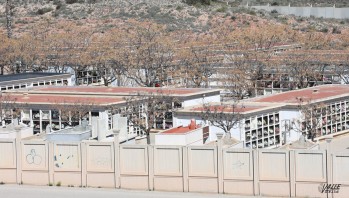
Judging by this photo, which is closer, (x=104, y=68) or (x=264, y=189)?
(x=264, y=189)

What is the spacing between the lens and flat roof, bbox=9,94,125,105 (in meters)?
46.2

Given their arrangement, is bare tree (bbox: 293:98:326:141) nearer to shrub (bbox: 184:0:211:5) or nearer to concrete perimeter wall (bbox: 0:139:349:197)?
concrete perimeter wall (bbox: 0:139:349:197)

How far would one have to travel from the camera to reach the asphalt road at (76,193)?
100ft

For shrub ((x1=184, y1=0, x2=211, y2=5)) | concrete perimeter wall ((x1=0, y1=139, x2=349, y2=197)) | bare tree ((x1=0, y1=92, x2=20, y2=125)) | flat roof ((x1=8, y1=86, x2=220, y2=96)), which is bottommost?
concrete perimeter wall ((x1=0, y1=139, x2=349, y2=197))

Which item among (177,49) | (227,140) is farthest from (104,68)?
(227,140)

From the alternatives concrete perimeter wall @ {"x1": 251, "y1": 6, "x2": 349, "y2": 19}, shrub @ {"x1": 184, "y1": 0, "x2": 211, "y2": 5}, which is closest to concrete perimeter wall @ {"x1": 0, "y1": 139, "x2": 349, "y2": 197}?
concrete perimeter wall @ {"x1": 251, "y1": 6, "x2": 349, "y2": 19}

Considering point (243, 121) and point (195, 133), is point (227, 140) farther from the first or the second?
point (243, 121)

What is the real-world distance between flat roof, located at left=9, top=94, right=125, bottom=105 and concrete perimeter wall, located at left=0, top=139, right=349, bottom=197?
1294 cm

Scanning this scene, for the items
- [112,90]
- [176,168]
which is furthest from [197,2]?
[176,168]

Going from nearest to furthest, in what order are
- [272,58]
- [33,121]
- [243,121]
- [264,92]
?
[243,121], [33,121], [264,92], [272,58]

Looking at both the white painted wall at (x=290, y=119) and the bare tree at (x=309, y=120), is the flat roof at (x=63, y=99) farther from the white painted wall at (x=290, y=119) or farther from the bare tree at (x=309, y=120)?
the bare tree at (x=309, y=120)

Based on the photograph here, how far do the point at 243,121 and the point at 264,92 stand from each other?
17731 millimetres

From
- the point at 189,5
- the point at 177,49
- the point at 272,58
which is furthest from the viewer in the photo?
the point at 189,5

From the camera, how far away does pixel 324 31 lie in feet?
323
